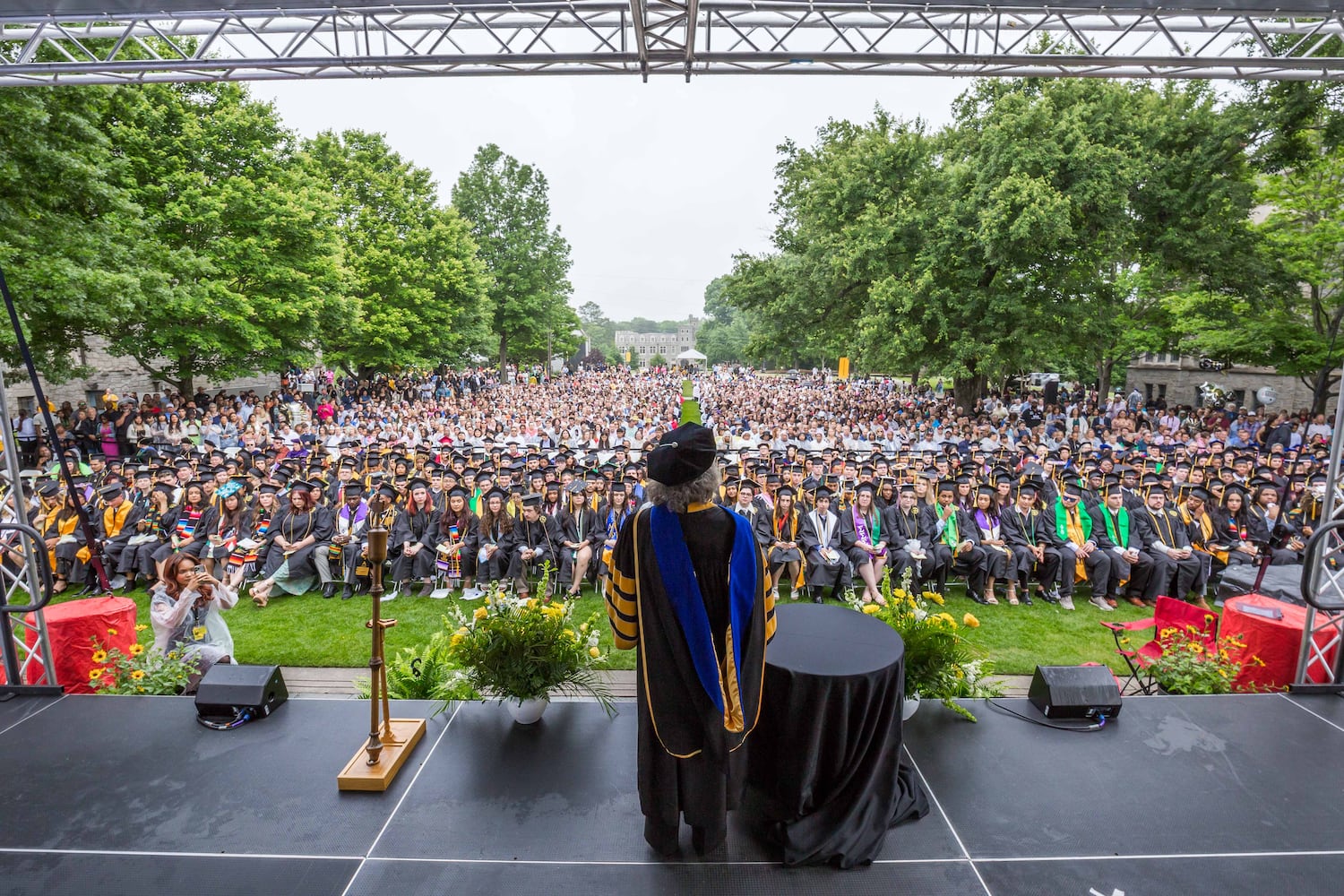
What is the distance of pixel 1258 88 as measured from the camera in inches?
651

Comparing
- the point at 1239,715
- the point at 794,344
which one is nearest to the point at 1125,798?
the point at 1239,715

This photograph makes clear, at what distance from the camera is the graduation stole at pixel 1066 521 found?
8172 mm

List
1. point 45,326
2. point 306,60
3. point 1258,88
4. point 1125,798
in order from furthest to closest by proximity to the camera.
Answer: point 1258,88, point 45,326, point 306,60, point 1125,798

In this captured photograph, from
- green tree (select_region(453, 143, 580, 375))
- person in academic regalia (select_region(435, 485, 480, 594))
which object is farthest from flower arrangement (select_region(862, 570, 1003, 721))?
green tree (select_region(453, 143, 580, 375))

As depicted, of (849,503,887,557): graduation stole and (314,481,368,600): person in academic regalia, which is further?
(849,503,887,557): graduation stole

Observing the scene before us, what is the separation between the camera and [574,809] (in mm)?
3201

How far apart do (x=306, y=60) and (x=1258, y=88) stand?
2208cm

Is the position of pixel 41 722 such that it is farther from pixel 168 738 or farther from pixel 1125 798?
pixel 1125 798

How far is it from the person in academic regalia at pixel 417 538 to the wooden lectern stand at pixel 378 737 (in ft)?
15.6

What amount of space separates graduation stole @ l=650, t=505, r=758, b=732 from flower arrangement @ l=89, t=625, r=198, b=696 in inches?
157

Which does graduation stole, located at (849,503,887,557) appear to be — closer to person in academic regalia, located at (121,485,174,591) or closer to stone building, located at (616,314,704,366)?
person in academic regalia, located at (121,485,174,591)

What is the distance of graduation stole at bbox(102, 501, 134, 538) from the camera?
28.3 feet

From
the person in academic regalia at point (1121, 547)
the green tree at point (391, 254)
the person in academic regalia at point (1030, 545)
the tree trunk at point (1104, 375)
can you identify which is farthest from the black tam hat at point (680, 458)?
the tree trunk at point (1104, 375)

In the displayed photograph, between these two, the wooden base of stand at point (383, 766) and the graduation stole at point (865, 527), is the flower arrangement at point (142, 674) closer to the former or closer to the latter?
the wooden base of stand at point (383, 766)
